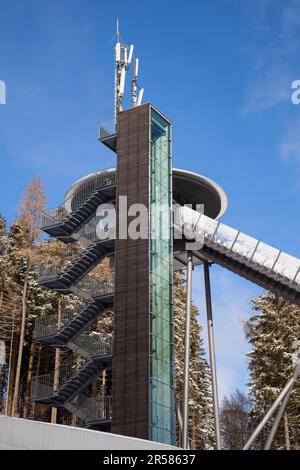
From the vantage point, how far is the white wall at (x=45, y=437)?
52.3 ft

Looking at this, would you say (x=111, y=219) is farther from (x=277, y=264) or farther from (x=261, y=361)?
(x=261, y=361)

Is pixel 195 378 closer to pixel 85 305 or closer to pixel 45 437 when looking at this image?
pixel 85 305

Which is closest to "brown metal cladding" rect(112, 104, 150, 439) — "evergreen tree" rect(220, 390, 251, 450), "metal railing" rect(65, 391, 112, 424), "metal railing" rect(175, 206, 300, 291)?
"metal railing" rect(65, 391, 112, 424)

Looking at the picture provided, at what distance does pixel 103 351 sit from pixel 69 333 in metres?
2.50

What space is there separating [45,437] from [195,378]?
4090 centimetres

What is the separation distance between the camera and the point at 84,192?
39844mm

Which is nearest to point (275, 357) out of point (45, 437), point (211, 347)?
point (211, 347)

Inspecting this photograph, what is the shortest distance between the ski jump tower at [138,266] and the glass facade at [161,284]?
0.17 feet

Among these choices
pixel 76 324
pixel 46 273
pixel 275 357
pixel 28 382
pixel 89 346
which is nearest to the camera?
pixel 89 346

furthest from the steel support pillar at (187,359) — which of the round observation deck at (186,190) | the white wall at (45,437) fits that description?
the white wall at (45,437)

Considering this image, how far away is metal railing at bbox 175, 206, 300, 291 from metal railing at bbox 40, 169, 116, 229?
4.26m

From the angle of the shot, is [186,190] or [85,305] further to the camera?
[186,190]

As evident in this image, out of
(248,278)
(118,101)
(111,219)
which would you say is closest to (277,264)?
(248,278)

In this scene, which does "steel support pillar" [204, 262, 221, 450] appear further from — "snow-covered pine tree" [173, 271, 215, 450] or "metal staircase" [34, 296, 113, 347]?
"snow-covered pine tree" [173, 271, 215, 450]
